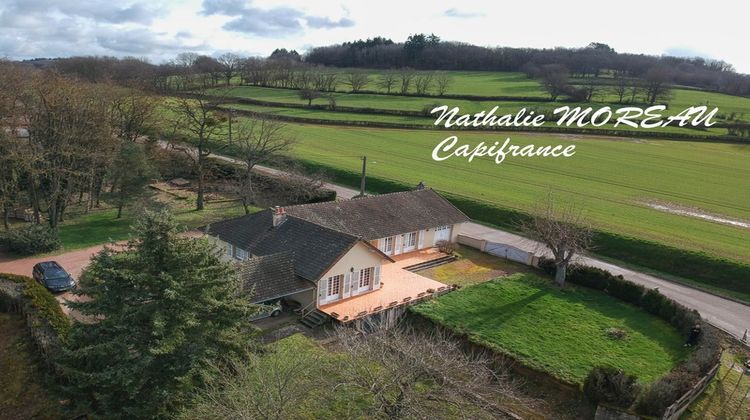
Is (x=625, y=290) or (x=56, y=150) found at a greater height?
(x=56, y=150)

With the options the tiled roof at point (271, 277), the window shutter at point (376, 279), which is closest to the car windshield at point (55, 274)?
the tiled roof at point (271, 277)

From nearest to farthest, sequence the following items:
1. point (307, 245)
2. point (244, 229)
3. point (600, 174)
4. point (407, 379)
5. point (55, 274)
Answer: point (407, 379)
point (55, 274)
point (307, 245)
point (244, 229)
point (600, 174)

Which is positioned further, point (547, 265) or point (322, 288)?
point (547, 265)

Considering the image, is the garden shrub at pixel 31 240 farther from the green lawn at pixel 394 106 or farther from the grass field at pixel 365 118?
the green lawn at pixel 394 106

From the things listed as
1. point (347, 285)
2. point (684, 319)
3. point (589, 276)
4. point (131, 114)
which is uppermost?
point (131, 114)

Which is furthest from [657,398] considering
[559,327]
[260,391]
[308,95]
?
[308,95]

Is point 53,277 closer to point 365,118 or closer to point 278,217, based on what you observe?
point 278,217

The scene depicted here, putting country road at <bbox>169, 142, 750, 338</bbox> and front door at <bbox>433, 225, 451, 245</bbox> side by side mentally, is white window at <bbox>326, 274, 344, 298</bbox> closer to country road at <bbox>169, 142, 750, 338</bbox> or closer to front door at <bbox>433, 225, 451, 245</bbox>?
front door at <bbox>433, 225, 451, 245</bbox>
